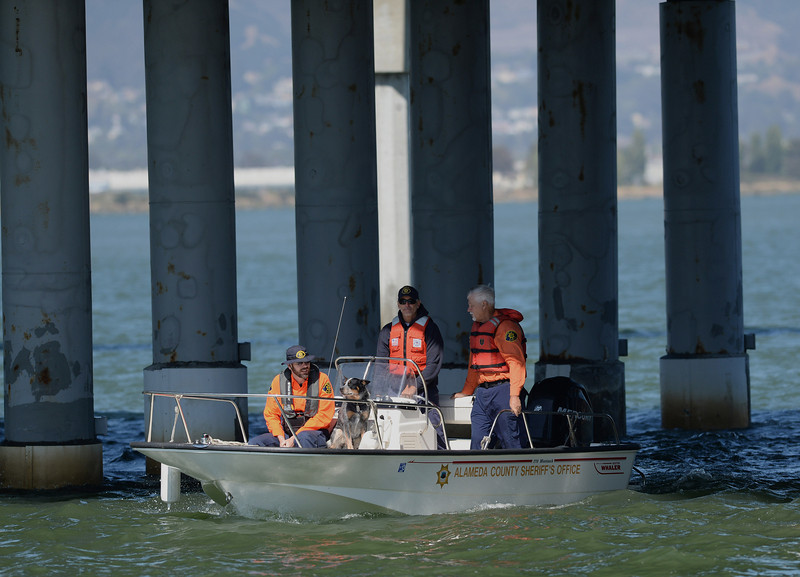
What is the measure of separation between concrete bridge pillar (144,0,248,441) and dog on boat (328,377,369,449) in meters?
3.41

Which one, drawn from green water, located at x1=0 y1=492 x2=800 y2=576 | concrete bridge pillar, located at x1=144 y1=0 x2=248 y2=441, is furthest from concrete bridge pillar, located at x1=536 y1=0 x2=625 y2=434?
concrete bridge pillar, located at x1=144 y1=0 x2=248 y2=441

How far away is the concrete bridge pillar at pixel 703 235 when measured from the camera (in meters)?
21.3

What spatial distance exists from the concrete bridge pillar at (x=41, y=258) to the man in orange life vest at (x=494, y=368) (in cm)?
463

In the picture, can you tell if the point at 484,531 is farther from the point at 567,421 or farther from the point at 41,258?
the point at 41,258

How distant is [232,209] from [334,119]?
1.93m

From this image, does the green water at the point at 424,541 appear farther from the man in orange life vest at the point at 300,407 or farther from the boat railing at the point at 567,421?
the man in orange life vest at the point at 300,407

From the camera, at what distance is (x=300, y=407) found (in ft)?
47.8

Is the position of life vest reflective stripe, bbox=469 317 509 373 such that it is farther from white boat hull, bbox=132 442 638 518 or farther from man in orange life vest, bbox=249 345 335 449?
man in orange life vest, bbox=249 345 335 449

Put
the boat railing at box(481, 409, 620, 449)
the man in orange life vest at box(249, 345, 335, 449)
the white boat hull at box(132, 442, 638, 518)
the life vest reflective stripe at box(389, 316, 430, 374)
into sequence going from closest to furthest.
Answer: the white boat hull at box(132, 442, 638, 518), the man in orange life vest at box(249, 345, 335, 449), the boat railing at box(481, 409, 620, 449), the life vest reflective stripe at box(389, 316, 430, 374)

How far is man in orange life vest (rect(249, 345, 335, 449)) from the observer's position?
1430 centimetres

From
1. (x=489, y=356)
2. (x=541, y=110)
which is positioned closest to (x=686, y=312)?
(x=541, y=110)

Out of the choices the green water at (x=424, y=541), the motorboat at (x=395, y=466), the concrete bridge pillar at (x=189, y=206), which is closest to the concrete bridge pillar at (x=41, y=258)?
the green water at (x=424, y=541)

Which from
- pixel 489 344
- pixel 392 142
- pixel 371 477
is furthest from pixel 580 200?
pixel 392 142

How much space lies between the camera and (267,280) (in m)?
77.1
